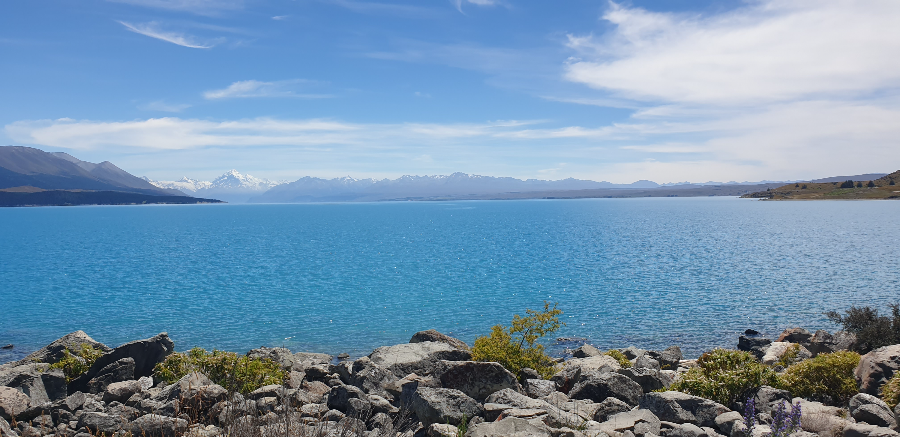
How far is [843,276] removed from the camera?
167ft

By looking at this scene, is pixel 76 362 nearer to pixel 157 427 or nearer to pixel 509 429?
pixel 157 427

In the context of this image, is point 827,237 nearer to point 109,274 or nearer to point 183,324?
point 183,324

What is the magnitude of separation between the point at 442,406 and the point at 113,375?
46.2ft

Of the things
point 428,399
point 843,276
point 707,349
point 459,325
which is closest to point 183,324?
point 459,325

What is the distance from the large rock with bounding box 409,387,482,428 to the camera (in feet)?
41.9

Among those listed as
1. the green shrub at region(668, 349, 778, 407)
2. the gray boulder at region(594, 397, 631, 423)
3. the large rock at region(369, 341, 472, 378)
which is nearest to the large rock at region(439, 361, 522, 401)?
the large rock at region(369, 341, 472, 378)

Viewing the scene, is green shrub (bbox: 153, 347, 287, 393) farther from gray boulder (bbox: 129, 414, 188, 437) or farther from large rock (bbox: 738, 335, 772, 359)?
large rock (bbox: 738, 335, 772, 359)

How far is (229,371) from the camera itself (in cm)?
1767

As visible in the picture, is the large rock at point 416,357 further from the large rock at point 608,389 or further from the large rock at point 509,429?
the large rock at point 509,429

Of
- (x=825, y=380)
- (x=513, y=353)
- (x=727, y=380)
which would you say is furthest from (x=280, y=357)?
(x=825, y=380)

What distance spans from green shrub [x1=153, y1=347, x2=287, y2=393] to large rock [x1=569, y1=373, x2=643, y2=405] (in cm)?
974

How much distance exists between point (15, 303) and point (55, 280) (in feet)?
43.4

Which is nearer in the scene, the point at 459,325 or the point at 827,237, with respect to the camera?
the point at 459,325

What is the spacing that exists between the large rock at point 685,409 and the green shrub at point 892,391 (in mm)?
4213
